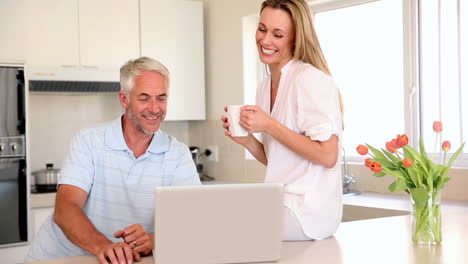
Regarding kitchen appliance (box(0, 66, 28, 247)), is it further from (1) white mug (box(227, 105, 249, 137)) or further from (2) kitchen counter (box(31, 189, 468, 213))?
(1) white mug (box(227, 105, 249, 137))

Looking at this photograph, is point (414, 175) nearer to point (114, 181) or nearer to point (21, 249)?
point (114, 181)

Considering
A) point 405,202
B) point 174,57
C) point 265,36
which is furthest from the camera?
point 174,57

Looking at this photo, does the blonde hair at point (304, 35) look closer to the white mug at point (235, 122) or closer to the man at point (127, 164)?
the white mug at point (235, 122)

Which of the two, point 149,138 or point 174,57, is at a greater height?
point 174,57

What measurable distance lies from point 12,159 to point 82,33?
101cm

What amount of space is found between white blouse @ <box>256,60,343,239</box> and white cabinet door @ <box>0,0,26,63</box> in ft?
8.26

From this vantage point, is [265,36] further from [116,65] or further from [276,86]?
[116,65]

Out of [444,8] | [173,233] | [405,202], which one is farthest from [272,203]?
[444,8]

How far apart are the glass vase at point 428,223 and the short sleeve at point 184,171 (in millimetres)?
883

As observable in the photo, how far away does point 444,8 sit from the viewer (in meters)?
3.46

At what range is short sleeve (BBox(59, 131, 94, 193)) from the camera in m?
2.21

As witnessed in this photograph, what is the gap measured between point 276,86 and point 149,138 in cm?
51

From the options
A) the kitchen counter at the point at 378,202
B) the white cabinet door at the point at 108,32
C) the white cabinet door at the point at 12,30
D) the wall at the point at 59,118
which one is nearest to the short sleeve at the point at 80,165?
the kitchen counter at the point at 378,202

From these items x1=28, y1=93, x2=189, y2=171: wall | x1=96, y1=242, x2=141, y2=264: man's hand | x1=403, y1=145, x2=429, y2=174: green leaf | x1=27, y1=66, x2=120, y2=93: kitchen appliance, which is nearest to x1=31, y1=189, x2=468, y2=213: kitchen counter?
x1=28, y1=93, x2=189, y2=171: wall
